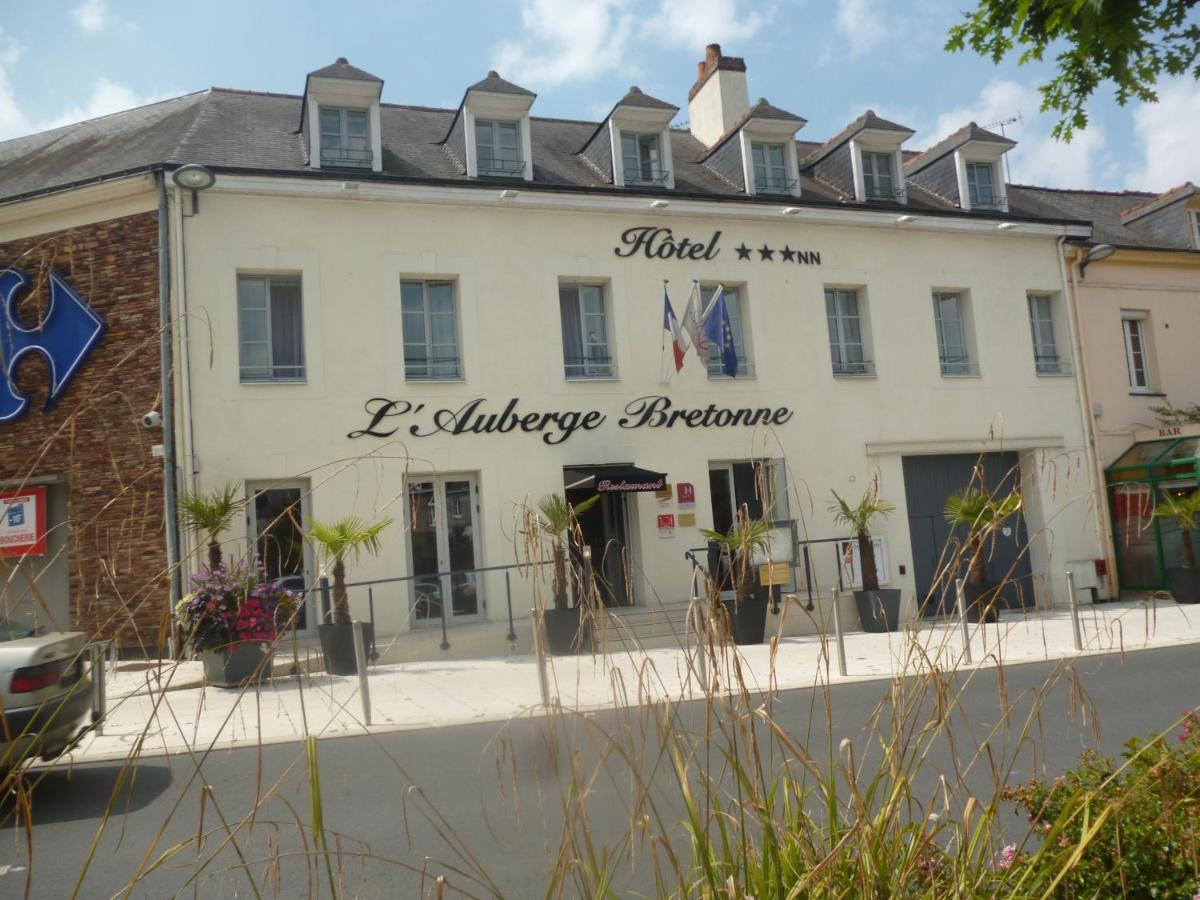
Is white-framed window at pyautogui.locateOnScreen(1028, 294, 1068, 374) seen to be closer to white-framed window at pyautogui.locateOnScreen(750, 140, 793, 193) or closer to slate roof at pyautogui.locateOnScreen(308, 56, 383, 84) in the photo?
white-framed window at pyautogui.locateOnScreen(750, 140, 793, 193)

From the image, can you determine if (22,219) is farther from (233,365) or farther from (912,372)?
(912,372)

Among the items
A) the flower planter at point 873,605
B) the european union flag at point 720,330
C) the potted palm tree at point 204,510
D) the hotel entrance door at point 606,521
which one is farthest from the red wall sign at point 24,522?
the flower planter at point 873,605

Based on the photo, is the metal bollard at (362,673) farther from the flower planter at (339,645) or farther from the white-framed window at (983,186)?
the white-framed window at (983,186)

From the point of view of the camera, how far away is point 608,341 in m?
17.0

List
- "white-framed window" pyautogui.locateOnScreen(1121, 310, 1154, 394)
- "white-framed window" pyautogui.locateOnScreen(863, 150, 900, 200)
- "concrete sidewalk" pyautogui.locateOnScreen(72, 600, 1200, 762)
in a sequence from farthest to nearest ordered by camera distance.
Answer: "white-framed window" pyautogui.locateOnScreen(1121, 310, 1154, 394) < "white-framed window" pyautogui.locateOnScreen(863, 150, 900, 200) < "concrete sidewalk" pyautogui.locateOnScreen(72, 600, 1200, 762)

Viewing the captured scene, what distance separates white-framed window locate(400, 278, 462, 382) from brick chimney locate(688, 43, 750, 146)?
7689 mm

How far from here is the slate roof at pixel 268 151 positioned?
15.6 metres

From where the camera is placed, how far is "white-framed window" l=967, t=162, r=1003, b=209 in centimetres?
1991

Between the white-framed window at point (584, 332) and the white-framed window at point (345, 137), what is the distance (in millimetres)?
3715

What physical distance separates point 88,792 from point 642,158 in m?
14.0

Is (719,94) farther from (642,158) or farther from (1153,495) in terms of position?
(1153,495)

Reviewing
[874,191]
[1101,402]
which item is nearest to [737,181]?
[874,191]

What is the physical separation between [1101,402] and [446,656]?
1348cm

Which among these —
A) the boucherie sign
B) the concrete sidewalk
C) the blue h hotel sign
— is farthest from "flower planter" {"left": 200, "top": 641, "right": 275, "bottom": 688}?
the blue h hotel sign
